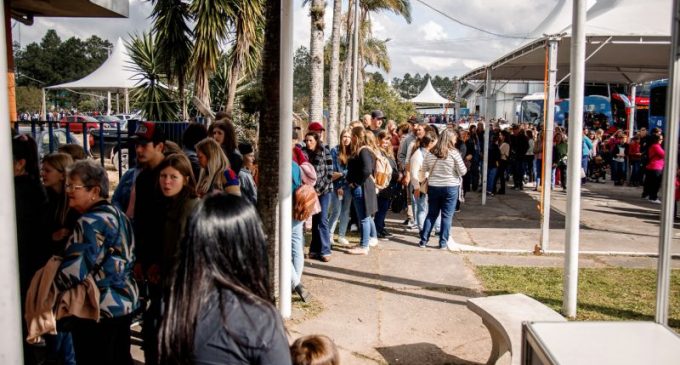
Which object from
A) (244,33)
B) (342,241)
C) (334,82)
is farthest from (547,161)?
(334,82)

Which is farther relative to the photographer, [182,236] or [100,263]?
[100,263]

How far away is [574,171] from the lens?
5.80 metres

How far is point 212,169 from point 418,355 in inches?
89.5

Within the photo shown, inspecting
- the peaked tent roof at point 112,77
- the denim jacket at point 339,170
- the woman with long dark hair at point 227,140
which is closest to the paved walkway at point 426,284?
the denim jacket at point 339,170

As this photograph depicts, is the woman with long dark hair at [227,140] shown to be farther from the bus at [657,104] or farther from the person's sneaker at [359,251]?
the bus at [657,104]

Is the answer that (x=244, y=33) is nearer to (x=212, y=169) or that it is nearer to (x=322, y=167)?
(x=322, y=167)

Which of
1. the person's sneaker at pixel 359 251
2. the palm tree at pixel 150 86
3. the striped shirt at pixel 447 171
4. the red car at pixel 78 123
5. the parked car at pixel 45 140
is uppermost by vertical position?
the palm tree at pixel 150 86

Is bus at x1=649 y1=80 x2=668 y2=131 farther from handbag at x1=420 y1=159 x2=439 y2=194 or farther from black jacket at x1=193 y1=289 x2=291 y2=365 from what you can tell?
black jacket at x1=193 y1=289 x2=291 y2=365

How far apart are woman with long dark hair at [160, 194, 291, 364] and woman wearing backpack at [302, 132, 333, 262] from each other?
572 cm

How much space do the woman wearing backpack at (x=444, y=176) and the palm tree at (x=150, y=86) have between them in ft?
26.7

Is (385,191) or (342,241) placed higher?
(385,191)

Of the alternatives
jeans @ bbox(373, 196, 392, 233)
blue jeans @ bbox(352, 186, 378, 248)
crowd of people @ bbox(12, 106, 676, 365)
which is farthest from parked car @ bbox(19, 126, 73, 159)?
jeans @ bbox(373, 196, 392, 233)

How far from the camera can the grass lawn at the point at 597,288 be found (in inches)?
241

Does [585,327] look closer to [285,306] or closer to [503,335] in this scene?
[503,335]
